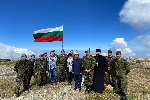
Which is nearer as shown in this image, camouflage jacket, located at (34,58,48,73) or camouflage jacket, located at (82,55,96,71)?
camouflage jacket, located at (82,55,96,71)

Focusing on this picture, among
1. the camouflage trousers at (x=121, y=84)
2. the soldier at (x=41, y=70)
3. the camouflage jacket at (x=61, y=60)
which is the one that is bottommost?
the camouflage trousers at (x=121, y=84)

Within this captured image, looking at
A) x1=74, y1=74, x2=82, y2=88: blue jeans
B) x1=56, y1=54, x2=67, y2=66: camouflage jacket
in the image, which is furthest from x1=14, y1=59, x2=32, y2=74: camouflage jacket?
x1=74, y1=74, x2=82, y2=88: blue jeans

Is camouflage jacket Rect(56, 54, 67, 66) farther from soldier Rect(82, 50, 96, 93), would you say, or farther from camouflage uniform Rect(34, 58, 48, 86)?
soldier Rect(82, 50, 96, 93)

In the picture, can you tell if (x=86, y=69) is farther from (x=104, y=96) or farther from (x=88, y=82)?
(x=104, y=96)

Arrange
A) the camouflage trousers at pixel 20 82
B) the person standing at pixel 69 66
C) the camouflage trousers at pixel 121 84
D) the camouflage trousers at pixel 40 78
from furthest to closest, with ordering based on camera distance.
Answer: the camouflage trousers at pixel 40 78 < the person standing at pixel 69 66 < the camouflage trousers at pixel 20 82 < the camouflage trousers at pixel 121 84

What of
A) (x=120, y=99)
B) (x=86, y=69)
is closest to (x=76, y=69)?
(x=86, y=69)

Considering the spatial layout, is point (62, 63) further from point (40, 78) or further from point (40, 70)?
point (40, 78)

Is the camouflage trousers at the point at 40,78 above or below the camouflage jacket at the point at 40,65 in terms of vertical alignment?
below

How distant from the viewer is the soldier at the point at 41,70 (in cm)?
1881

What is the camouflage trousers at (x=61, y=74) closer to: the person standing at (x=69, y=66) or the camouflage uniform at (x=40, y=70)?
the person standing at (x=69, y=66)

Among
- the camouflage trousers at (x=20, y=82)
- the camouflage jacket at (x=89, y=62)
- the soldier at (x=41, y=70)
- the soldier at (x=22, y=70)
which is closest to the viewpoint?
the camouflage jacket at (x=89, y=62)

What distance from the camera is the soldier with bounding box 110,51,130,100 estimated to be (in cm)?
1543

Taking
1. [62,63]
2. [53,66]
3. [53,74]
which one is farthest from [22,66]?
[62,63]

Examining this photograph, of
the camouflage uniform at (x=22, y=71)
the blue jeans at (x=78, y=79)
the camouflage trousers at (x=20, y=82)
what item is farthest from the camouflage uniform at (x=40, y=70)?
the blue jeans at (x=78, y=79)
